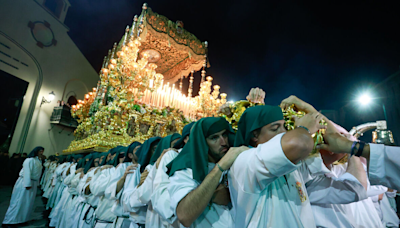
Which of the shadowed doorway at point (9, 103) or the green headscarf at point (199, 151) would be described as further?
the shadowed doorway at point (9, 103)

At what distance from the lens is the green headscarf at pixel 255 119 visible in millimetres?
1411

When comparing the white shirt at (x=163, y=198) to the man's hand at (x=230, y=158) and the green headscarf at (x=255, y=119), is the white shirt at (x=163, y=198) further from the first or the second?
the green headscarf at (x=255, y=119)

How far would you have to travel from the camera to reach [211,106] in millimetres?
8469

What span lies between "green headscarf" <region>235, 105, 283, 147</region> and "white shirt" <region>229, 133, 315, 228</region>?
35cm

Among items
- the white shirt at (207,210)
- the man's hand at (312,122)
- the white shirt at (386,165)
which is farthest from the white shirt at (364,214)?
the white shirt at (207,210)

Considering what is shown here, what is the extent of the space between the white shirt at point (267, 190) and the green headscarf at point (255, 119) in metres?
0.35

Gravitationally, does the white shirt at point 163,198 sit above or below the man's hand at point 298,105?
below

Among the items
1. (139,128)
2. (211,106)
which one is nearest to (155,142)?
(139,128)

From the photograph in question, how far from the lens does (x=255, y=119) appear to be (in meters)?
1.44

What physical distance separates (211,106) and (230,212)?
7088mm

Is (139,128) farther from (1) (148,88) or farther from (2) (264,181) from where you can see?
(2) (264,181)

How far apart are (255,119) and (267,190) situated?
478 mm

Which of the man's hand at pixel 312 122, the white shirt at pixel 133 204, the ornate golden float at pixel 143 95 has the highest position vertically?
the ornate golden float at pixel 143 95

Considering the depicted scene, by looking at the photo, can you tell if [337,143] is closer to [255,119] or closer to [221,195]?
[255,119]
